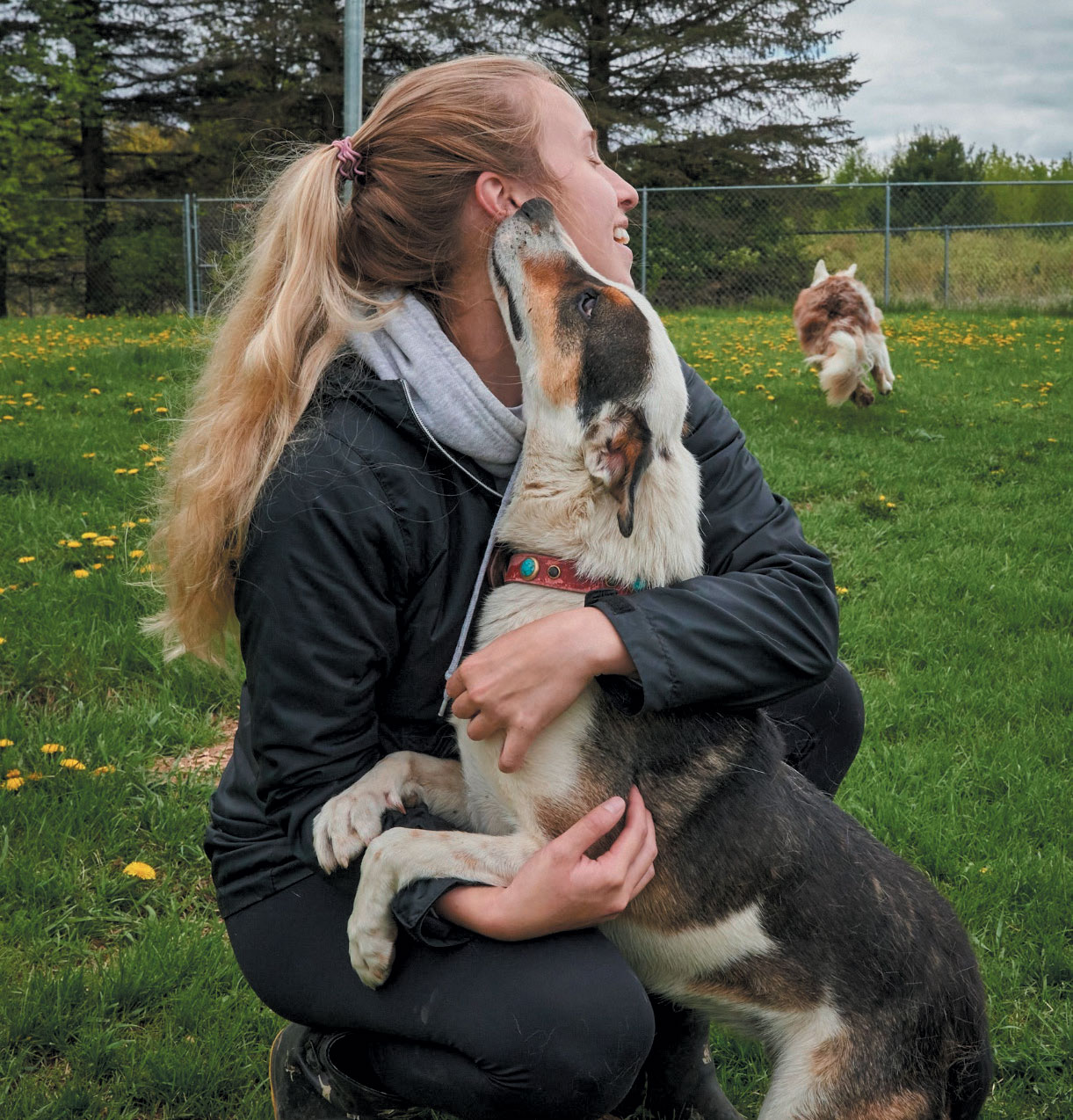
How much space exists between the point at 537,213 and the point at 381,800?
50.7 inches

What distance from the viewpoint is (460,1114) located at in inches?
80.8

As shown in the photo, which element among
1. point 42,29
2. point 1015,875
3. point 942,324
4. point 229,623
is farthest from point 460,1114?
point 42,29

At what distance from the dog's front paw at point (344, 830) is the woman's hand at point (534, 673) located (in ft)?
0.83

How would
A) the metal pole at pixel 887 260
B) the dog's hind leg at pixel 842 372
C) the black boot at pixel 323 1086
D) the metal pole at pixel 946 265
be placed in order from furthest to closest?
1. the metal pole at pixel 946 265
2. the metal pole at pixel 887 260
3. the dog's hind leg at pixel 842 372
4. the black boot at pixel 323 1086

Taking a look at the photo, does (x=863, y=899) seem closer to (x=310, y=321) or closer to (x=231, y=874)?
(x=231, y=874)

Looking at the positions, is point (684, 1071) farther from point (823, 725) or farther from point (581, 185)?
point (581, 185)

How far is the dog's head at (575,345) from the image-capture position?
2.31m

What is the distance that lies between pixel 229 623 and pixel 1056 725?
122 inches

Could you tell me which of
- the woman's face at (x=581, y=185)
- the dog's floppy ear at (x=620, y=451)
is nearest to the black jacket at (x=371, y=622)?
the dog's floppy ear at (x=620, y=451)

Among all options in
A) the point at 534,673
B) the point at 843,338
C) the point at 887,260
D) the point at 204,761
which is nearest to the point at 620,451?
the point at 534,673

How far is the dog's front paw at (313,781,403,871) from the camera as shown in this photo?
6.66 feet

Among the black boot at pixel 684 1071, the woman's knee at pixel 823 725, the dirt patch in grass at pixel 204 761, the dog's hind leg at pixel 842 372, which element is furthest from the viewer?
the dog's hind leg at pixel 842 372

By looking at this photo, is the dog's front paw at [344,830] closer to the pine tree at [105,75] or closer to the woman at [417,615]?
the woman at [417,615]

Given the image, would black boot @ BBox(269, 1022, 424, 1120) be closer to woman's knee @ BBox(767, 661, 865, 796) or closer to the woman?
the woman
